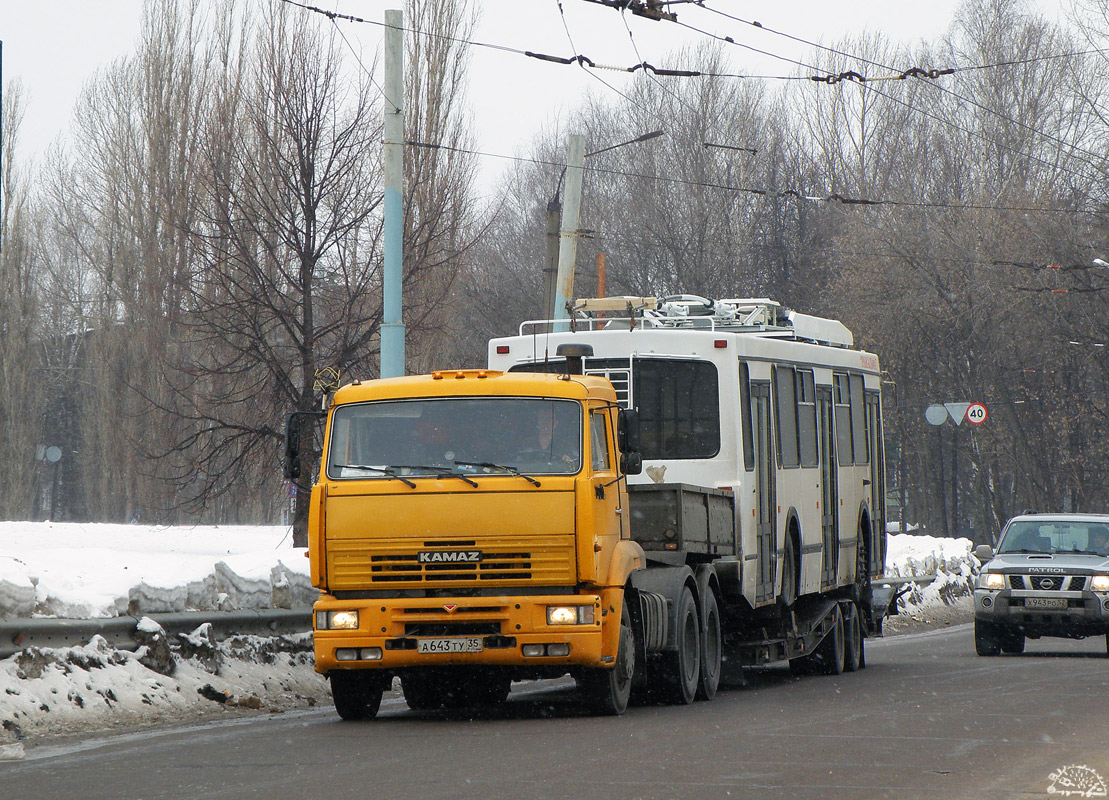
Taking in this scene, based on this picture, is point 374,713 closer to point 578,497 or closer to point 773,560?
point 578,497

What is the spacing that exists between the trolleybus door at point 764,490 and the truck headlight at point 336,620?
15.2ft

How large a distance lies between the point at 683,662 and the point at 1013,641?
362 inches

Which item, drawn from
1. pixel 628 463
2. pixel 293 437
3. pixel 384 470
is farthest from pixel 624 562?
pixel 293 437

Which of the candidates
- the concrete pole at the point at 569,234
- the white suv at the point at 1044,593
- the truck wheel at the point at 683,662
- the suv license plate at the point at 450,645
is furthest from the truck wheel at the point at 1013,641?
the suv license plate at the point at 450,645

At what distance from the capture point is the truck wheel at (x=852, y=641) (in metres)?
17.8

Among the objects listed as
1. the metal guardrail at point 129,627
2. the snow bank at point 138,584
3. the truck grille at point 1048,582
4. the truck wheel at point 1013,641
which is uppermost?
the snow bank at point 138,584

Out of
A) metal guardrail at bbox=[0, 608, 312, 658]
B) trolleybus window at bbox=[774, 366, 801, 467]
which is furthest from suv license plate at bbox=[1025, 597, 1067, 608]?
metal guardrail at bbox=[0, 608, 312, 658]

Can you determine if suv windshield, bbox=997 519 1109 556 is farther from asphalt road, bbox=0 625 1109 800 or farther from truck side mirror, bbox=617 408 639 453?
truck side mirror, bbox=617 408 639 453

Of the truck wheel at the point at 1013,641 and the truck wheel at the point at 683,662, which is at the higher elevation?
the truck wheel at the point at 683,662

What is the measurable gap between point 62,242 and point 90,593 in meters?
52.8

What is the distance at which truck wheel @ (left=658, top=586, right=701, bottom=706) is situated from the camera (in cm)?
1239

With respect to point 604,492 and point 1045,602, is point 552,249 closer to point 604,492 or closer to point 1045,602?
point 1045,602

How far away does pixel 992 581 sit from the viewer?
19672 mm

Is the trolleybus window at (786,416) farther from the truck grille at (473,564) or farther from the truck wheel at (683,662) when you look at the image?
the truck grille at (473,564)
